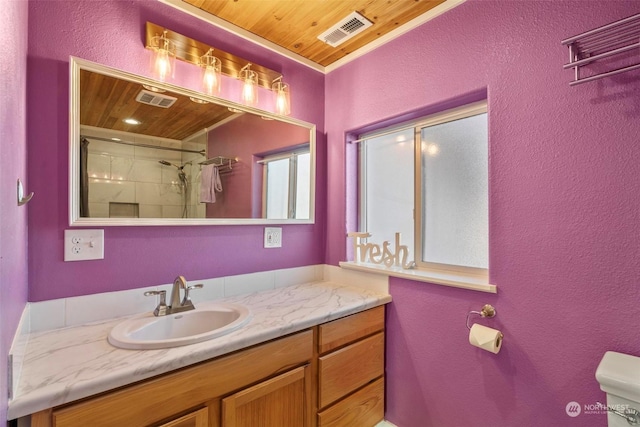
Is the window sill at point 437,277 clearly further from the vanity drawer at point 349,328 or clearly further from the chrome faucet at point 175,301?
the chrome faucet at point 175,301

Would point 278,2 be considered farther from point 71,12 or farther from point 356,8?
point 71,12

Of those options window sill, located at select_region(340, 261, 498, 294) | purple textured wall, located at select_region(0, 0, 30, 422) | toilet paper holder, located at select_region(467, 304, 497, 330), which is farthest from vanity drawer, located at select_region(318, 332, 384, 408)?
purple textured wall, located at select_region(0, 0, 30, 422)

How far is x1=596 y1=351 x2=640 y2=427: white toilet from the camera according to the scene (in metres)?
0.87

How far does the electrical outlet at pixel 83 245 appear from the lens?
47.5 inches

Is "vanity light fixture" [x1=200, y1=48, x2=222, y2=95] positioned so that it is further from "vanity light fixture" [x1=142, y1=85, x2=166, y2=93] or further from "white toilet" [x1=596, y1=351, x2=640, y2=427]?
"white toilet" [x1=596, y1=351, x2=640, y2=427]

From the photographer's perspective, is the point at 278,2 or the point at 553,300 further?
the point at 278,2

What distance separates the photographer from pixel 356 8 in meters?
1.54

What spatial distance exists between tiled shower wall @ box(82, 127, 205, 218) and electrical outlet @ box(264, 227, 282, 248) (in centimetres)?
42

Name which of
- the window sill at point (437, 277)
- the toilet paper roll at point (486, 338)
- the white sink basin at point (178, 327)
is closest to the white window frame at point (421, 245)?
the window sill at point (437, 277)

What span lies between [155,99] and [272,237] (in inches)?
37.4

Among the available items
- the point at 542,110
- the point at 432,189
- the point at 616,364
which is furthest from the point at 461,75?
the point at 616,364

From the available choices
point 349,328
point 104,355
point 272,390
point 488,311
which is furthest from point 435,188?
point 104,355

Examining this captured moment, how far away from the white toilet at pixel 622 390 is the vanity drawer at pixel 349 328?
91cm

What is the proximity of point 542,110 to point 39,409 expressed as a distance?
6.18 feet
